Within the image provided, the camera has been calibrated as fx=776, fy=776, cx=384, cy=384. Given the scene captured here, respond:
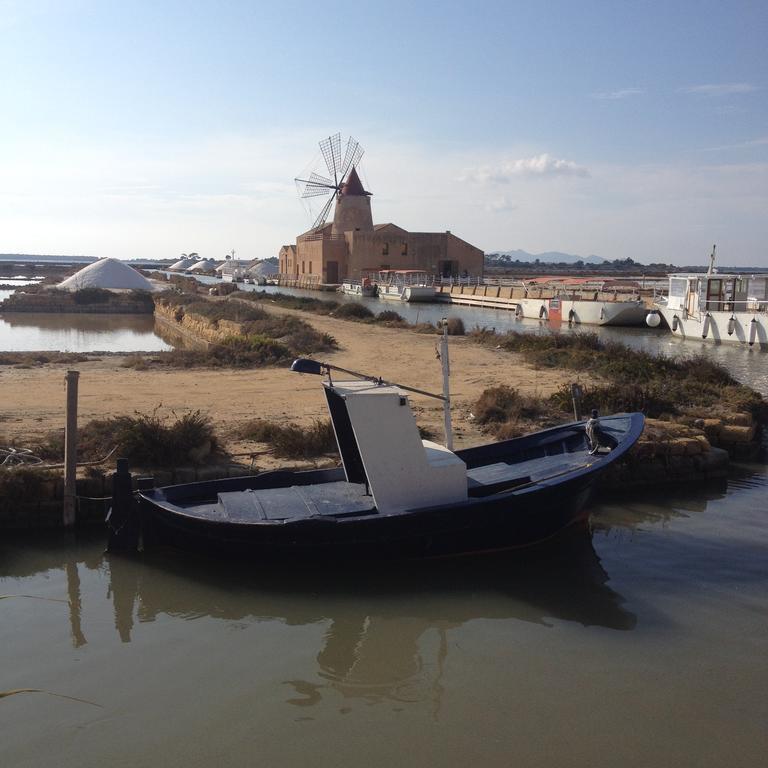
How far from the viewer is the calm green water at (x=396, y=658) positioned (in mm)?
4793

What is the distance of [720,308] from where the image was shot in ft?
102

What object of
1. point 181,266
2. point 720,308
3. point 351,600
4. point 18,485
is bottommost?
point 351,600

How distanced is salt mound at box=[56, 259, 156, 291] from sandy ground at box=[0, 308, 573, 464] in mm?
36010

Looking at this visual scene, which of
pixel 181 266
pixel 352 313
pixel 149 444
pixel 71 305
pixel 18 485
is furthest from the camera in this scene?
pixel 181 266

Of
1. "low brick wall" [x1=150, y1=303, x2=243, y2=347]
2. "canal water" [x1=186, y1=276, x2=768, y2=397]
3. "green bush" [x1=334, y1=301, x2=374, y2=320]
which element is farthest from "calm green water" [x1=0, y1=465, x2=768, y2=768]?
"green bush" [x1=334, y1=301, x2=374, y2=320]

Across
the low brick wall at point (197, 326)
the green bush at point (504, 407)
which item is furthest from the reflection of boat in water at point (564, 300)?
the green bush at point (504, 407)

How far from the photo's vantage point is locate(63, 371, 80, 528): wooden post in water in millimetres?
7703

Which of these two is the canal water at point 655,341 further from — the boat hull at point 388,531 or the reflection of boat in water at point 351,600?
the reflection of boat in water at point 351,600

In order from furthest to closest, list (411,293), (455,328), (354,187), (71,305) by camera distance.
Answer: (354,187), (411,293), (71,305), (455,328)

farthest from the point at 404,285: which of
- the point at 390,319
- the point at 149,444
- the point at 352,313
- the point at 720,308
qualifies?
the point at 149,444

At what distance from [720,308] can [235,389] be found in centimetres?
2416

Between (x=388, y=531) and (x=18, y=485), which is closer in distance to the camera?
(x=388, y=531)

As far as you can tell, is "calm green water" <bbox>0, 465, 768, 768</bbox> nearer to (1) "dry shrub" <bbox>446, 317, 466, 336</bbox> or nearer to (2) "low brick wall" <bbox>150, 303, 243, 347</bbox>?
(2) "low brick wall" <bbox>150, 303, 243, 347</bbox>

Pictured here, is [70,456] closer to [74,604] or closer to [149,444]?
[149,444]
